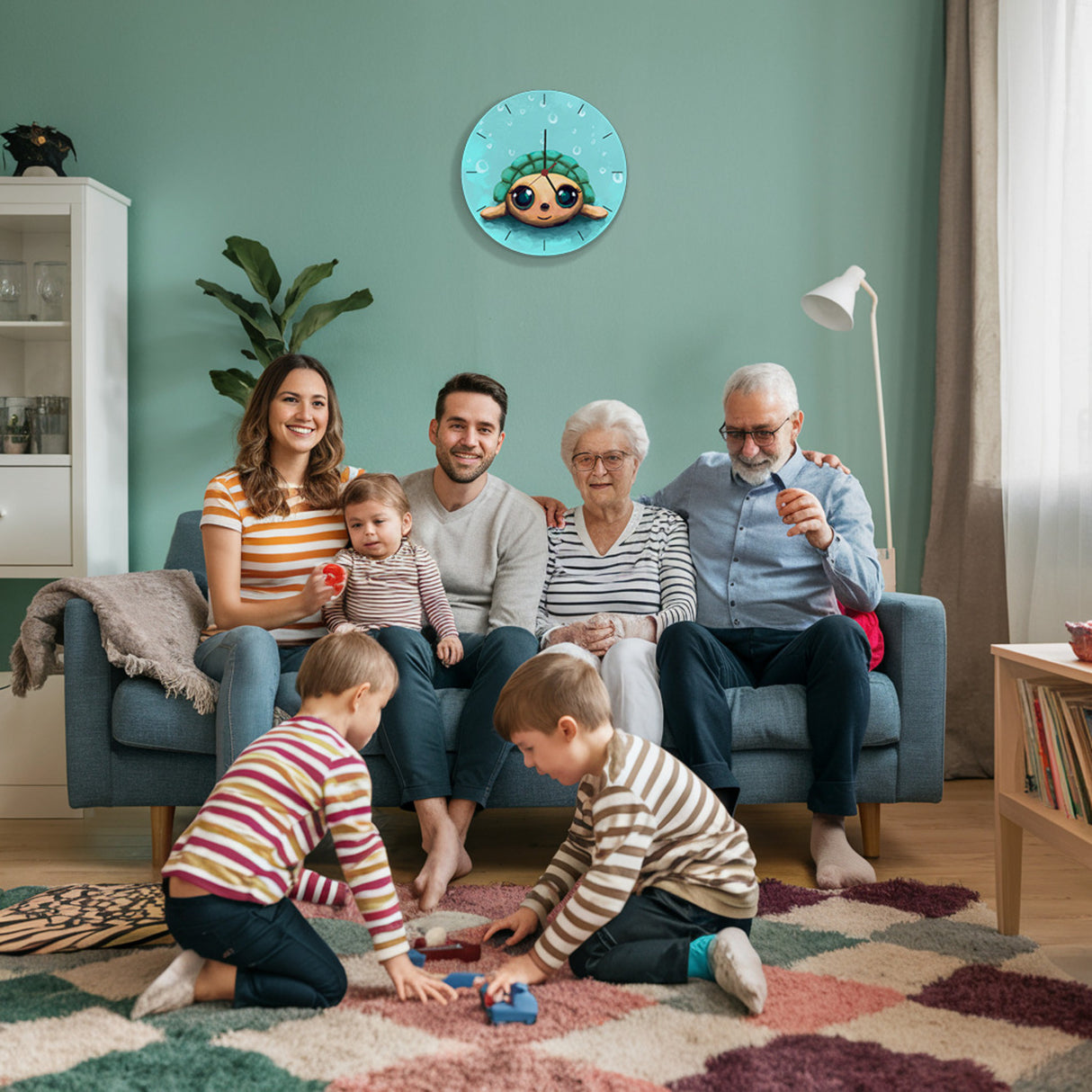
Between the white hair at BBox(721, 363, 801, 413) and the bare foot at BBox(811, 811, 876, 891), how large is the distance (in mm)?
942

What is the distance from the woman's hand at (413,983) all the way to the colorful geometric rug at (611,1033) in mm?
32

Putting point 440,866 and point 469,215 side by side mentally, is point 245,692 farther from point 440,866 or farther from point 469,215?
point 469,215

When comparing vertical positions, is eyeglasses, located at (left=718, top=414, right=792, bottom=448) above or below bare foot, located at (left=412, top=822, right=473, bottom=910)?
above

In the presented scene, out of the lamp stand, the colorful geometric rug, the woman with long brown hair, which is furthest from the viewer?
the lamp stand

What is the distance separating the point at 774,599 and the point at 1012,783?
715 millimetres

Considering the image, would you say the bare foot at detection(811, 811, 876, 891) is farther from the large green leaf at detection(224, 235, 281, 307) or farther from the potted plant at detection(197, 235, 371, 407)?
the large green leaf at detection(224, 235, 281, 307)

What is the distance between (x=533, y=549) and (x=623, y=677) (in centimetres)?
48

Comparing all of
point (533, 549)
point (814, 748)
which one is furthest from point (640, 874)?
point (533, 549)

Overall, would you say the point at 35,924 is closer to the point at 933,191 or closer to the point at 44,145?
the point at 44,145

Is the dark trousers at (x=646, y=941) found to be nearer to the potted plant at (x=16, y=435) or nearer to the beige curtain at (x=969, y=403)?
the beige curtain at (x=969, y=403)

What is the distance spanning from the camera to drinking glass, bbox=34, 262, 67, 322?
10.2 feet

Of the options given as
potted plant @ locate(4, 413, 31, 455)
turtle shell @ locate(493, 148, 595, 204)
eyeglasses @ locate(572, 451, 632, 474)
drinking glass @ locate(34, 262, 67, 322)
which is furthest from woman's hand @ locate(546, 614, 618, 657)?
drinking glass @ locate(34, 262, 67, 322)

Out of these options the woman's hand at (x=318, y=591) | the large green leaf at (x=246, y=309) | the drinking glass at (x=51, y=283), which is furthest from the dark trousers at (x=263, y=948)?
the drinking glass at (x=51, y=283)

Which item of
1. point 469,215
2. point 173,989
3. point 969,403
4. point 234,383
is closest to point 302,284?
point 234,383
